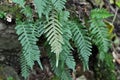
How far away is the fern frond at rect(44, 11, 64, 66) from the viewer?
144 inches

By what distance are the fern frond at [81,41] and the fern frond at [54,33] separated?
0.25 metres

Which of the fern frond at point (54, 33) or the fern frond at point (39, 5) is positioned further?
the fern frond at point (54, 33)

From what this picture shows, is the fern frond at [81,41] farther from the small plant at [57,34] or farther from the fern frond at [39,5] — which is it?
the fern frond at [39,5]

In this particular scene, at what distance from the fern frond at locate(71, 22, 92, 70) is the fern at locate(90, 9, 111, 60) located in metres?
0.15

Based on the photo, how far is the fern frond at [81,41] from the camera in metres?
3.88

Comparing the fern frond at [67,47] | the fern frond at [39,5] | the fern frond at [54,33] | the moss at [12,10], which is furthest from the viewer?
the moss at [12,10]

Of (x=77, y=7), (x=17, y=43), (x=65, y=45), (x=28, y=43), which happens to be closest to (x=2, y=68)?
(x=17, y=43)

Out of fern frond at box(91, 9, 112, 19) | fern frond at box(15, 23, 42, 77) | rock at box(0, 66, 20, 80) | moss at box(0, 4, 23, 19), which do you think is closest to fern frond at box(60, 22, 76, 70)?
fern frond at box(15, 23, 42, 77)

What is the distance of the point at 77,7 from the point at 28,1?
A: 0.71 metres

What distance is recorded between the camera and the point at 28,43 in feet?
12.1

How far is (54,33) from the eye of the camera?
146 inches

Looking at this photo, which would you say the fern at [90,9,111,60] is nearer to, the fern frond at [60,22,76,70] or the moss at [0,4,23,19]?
the fern frond at [60,22,76,70]

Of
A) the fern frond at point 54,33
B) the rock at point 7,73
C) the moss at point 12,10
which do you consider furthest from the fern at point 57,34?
the rock at point 7,73

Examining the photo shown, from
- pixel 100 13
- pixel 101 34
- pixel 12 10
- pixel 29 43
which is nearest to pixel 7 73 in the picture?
pixel 29 43
